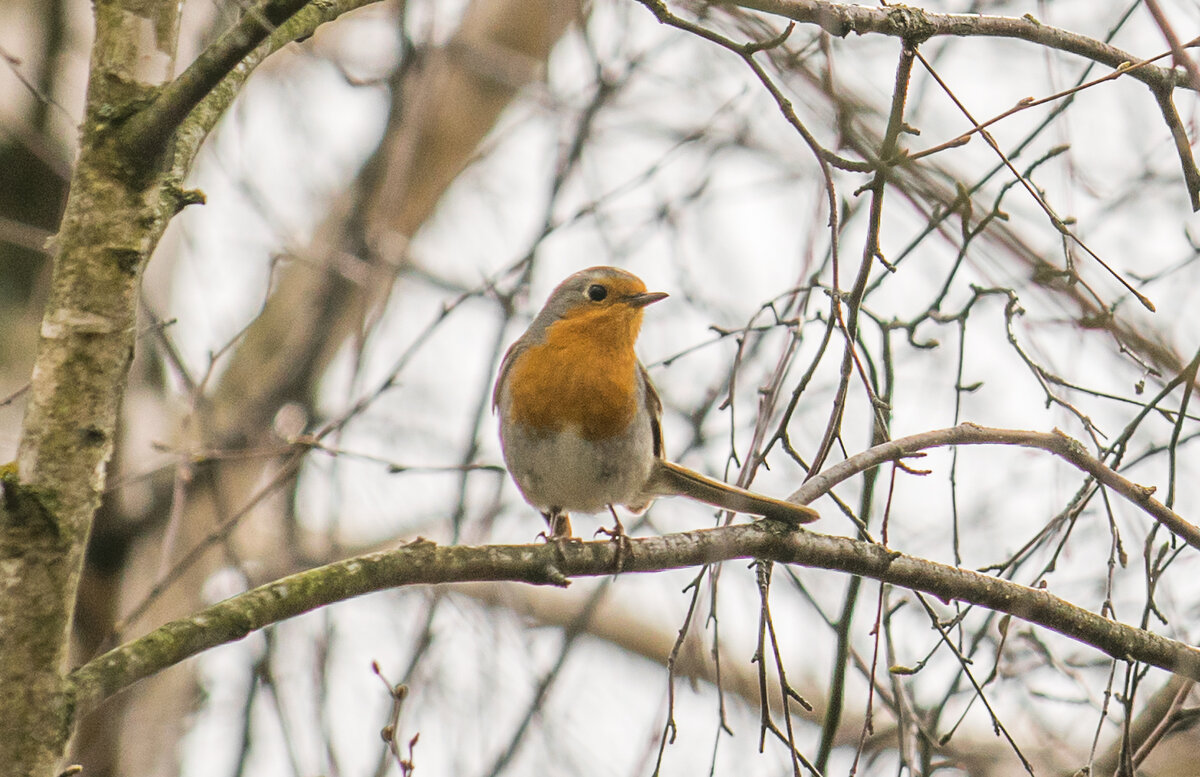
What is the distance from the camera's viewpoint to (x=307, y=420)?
6.73m

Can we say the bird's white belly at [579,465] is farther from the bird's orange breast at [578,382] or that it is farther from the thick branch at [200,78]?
the thick branch at [200,78]

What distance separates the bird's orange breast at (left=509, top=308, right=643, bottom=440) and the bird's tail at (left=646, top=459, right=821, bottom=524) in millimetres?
240

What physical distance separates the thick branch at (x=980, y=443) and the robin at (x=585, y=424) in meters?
1.24

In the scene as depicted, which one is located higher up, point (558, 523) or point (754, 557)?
point (558, 523)

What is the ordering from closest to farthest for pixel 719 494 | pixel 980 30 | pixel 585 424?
pixel 980 30 < pixel 719 494 < pixel 585 424

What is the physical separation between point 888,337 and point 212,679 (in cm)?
560

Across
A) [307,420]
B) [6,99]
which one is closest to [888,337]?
[307,420]

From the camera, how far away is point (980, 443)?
2830 mm

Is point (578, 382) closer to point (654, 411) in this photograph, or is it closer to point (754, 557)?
point (654, 411)

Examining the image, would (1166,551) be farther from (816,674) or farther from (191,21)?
(191,21)

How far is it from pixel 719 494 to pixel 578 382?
2.41 feet

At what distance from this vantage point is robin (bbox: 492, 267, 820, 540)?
4.25 meters

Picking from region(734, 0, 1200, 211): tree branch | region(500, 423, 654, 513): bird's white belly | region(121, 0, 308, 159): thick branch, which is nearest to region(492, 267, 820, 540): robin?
region(500, 423, 654, 513): bird's white belly

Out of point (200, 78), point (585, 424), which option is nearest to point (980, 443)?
point (585, 424)
